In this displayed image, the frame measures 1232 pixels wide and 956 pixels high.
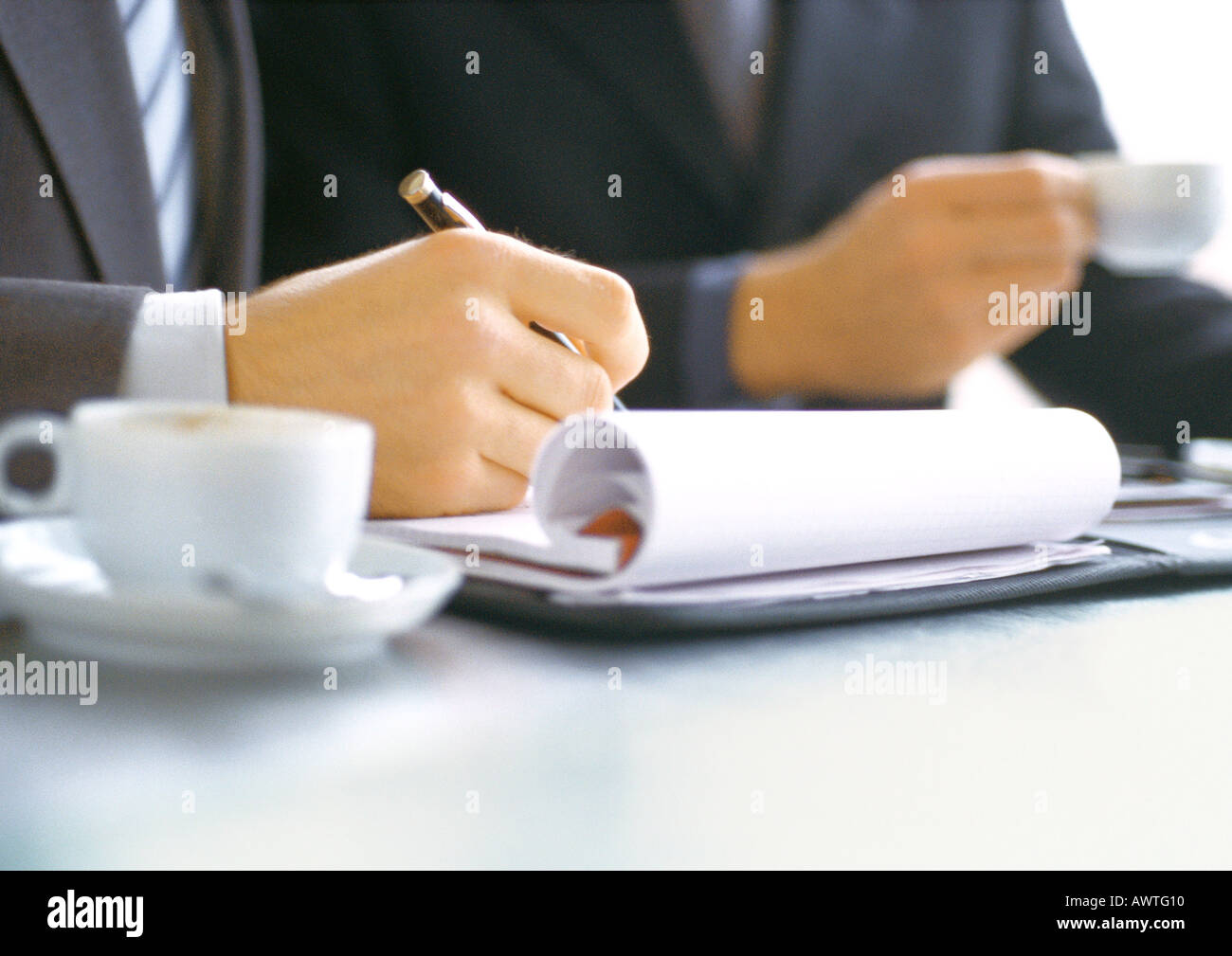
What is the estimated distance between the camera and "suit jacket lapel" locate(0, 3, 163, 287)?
31.9 inches

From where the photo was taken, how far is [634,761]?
29 cm

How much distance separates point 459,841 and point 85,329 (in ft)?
1.22

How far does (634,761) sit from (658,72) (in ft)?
3.78

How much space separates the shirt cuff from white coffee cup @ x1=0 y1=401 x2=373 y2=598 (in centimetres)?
15

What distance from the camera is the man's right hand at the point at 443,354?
0.54m

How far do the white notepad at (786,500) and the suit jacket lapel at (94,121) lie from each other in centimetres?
52

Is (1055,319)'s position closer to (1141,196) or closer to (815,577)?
(1141,196)

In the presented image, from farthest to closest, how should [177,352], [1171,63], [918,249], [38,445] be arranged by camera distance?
[1171,63] → [918,249] → [177,352] → [38,445]

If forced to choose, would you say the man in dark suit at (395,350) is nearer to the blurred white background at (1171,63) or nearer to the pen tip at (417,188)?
the pen tip at (417,188)

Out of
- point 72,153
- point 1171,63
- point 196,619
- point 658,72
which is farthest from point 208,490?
→ point 1171,63

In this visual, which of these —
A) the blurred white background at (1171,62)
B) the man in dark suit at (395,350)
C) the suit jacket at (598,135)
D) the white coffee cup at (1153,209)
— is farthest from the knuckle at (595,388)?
the blurred white background at (1171,62)

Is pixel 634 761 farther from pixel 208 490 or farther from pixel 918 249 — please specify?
pixel 918 249

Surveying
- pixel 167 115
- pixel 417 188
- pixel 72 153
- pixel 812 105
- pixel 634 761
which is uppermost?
pixel 812 105
